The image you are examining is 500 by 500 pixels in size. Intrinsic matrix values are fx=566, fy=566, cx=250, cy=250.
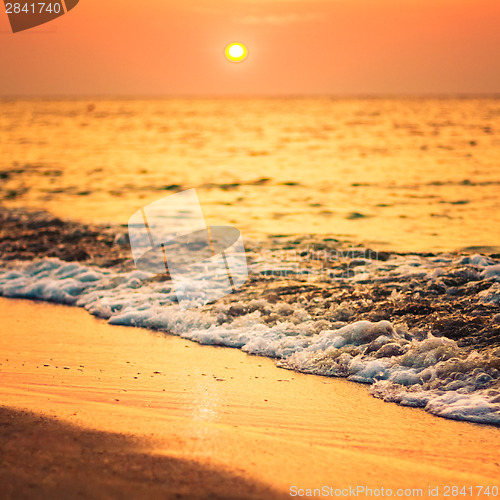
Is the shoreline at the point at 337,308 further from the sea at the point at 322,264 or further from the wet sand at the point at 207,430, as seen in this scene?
the wet sand at the point at 207,430

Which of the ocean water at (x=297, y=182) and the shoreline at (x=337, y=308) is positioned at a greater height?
the shoreline at (x=337, y=308)

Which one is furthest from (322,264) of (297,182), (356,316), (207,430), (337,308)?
(297,182)

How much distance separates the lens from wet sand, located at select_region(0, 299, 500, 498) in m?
3.47

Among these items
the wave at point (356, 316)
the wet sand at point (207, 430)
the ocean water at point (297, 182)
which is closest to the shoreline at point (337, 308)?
the wave at point (356, 316)

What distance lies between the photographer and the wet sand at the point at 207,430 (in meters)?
3.47

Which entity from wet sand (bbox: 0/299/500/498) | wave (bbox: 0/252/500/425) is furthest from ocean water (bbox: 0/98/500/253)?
wet sand (bbox: 0/299/500/498)

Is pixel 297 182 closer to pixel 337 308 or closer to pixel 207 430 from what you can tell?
pixel 337 308

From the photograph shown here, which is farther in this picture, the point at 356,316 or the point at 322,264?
the point at 322,264

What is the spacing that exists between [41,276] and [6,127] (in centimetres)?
4335

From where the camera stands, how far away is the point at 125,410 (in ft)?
14.8

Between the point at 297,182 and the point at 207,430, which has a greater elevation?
the point at 207,430

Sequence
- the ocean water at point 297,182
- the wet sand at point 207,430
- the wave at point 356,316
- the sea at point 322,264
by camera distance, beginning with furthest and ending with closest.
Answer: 1. the ocean water at point 297,182
2. the sea at point 322,264
3. the wave at point 356,316
4. the wet sand at point 207,430

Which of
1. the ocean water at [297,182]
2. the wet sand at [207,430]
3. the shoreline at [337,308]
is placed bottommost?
the ocean water at [297,182]

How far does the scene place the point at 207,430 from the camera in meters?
4.16
